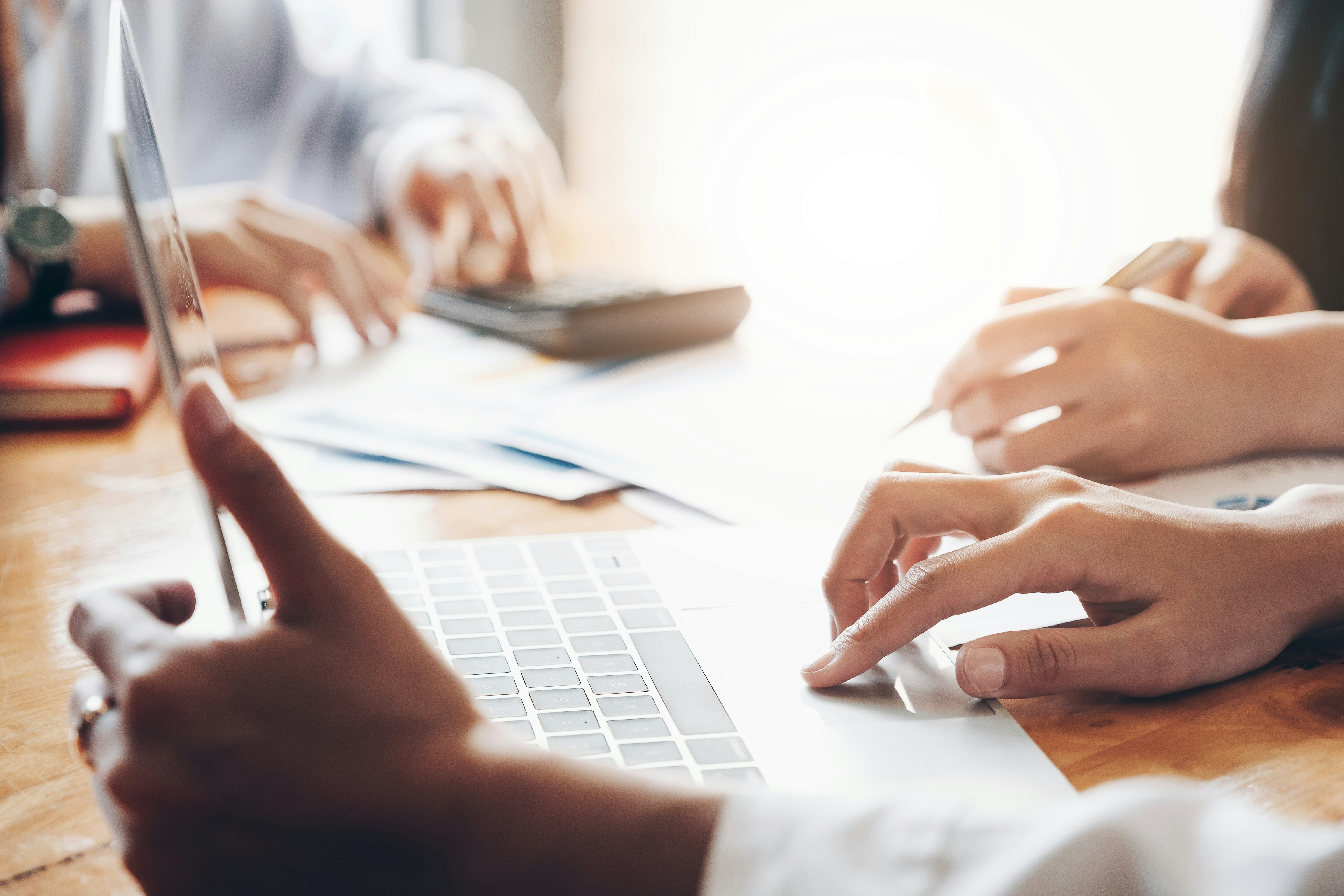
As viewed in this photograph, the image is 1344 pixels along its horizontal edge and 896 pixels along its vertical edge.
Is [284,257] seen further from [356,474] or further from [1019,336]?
[1019,336]

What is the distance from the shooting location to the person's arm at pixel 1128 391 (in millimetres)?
610

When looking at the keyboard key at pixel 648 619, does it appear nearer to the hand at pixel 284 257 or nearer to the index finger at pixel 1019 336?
the index finger at pixel 1019 336

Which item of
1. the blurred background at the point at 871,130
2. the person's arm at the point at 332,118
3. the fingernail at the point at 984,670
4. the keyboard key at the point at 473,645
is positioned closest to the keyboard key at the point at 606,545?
the keyboard key at the point at 473,645

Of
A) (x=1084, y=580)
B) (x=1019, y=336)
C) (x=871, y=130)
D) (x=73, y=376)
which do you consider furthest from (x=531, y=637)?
(x=871, y=130)

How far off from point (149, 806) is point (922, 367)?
73 centimetres

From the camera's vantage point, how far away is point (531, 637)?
0.44 meters

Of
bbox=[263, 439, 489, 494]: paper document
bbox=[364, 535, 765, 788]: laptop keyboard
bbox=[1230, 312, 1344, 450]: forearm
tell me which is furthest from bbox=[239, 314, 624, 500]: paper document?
bbox=[1230, 312, 1344, 450]: forearm

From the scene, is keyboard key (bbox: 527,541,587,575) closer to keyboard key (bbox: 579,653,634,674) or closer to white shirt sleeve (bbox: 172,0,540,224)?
keyboard key (bbox: 579,653,634,674)

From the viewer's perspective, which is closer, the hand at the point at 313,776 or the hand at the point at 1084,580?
the hand at the point at 313,776

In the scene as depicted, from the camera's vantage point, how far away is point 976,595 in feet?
1.26

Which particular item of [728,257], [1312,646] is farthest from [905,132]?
[1312,646]

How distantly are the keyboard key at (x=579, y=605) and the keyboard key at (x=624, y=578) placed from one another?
0.02 metres

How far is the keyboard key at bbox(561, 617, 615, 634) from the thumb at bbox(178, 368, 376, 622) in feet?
0.50

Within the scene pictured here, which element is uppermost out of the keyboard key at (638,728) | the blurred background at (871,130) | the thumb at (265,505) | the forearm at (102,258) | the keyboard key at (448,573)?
the thumb at (265,505)
